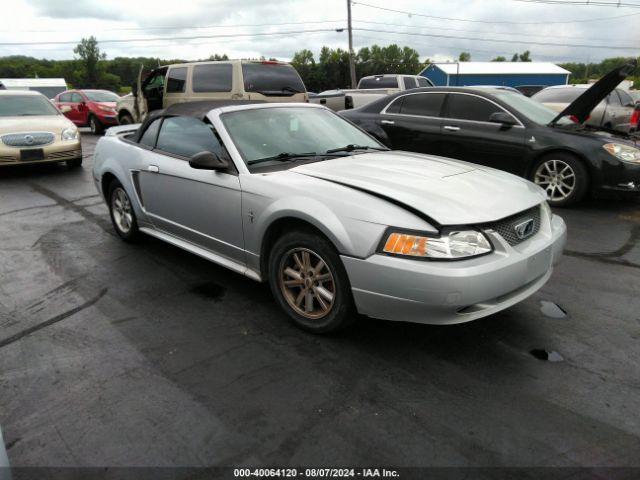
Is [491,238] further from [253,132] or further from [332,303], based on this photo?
[253,132]

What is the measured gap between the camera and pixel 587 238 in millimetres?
5316

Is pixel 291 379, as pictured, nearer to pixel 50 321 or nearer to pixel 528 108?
pixel 50 321

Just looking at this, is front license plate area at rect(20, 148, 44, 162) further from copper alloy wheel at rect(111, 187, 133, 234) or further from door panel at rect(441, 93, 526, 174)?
door panel at rect(441, 93, 526, 174)

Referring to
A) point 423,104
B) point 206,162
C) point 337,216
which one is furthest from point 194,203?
point 423,104

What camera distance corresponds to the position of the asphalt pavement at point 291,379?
7.36ft

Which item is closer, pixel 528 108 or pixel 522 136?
pixel 522 136

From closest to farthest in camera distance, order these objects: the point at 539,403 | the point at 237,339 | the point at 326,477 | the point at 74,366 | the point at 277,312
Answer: the point at 326,477 → the point at 539,403 → the point at 74,366 → the point at 237,339 → the point at 277,312

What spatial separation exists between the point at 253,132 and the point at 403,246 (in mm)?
1717

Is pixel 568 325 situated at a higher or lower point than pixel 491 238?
lower

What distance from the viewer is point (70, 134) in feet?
31.1

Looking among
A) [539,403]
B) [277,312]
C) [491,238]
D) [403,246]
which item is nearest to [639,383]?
[539,403]

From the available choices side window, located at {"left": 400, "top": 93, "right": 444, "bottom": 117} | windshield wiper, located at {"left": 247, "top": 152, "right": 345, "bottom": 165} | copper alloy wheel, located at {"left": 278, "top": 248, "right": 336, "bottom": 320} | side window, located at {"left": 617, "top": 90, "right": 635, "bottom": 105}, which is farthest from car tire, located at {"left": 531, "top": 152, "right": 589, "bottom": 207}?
side window, located at {"left": 617, "top": 90, "right": 635, "bottom": 105}

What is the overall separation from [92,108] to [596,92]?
1479 cm

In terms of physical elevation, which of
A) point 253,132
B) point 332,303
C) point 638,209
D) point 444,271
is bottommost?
point 638,209
